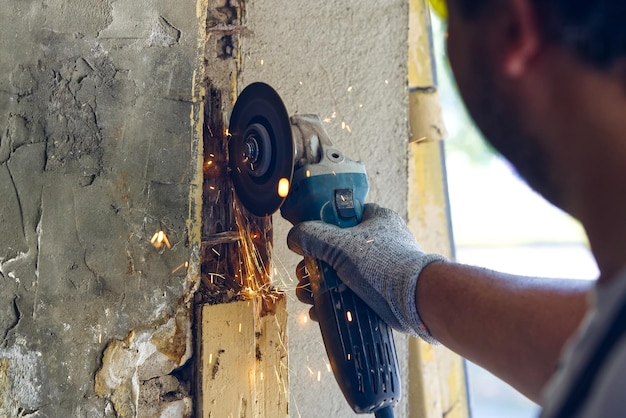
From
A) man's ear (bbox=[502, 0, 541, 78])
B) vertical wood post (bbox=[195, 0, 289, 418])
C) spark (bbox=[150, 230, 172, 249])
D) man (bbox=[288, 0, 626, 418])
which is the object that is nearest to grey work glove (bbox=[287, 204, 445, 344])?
vertical wood post (bbox=[195, 0, 289, 418])

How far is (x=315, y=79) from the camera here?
2490 mm

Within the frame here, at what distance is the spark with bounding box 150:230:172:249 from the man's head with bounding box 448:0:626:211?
3.80ft

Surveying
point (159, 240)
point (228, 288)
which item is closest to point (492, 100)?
point (159, 240)

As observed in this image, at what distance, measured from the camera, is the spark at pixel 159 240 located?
6.15 feet

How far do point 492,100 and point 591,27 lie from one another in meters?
0.18

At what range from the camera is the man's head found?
756 millimetres

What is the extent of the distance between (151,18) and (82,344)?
93 centimetres

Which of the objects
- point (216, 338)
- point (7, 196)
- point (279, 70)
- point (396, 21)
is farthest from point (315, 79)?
point (7, 196)

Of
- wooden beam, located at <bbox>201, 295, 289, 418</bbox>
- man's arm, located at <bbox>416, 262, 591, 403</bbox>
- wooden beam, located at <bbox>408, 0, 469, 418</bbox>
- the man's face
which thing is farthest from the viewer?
wooden beam, located at <bbox>408, 0, 469, 418</bbox>

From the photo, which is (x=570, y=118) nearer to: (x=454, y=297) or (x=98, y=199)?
(x=454, y=297)

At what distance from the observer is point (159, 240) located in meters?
1.88

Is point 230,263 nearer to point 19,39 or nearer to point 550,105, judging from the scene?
point 19,39

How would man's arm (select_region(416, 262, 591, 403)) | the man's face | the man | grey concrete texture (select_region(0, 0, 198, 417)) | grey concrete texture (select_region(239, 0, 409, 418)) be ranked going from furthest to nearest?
grey concrete texture (select_region(239, 0, 409, 418)), grey concrete texture (select_region(0, 0, 198, 417)), man's arm (select_region(416, 262, 591, 403)), the man's face, the man

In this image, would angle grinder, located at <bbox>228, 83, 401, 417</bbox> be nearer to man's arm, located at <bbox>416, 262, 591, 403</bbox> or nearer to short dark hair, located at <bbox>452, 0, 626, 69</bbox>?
man's arm, located at <bbox>416, 262, 591, 403</bbox>
